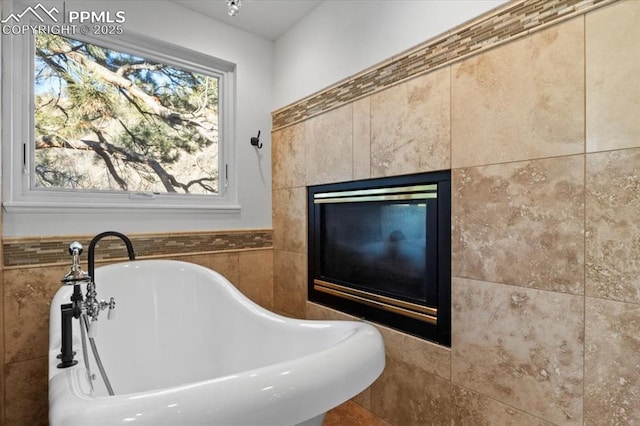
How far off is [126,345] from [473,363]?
1553mm

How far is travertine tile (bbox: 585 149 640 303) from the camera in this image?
0.90 metres

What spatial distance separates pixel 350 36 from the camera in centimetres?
180

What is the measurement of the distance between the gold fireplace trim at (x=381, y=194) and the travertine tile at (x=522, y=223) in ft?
0.45

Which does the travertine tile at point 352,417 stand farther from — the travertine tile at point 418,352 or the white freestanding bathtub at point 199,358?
the white freestanding bathtub at point 199,358

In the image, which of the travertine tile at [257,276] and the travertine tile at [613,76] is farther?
the travertine tile at [257,276]

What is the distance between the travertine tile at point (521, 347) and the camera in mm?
1011

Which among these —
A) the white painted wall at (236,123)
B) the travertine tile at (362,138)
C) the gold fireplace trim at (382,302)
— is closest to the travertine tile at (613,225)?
the gold fireplace trim at (382,302)

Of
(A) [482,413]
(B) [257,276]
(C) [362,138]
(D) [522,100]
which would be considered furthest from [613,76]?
(B) [257,276]

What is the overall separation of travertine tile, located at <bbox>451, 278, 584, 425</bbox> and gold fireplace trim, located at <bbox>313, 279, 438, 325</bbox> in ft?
0.42

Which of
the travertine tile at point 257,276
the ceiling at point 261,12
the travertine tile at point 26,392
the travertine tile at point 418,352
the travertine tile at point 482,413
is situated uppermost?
the ceiling at point 261,12

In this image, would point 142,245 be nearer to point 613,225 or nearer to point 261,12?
point 261,12

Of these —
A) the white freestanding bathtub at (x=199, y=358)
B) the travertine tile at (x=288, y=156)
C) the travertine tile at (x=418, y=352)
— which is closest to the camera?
the white freestanding bathtub at (x=199, y=358)

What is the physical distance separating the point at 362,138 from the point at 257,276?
126cm

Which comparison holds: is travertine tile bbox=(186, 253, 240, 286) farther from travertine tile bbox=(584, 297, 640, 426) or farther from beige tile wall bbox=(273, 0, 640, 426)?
travertine tile bbox=(584, 297, 640, 426)
